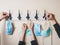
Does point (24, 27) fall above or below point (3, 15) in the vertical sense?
below

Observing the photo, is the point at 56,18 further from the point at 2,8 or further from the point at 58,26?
the point at 2,8

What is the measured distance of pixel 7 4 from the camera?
2434 mm

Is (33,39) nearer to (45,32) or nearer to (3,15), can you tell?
(45,32)

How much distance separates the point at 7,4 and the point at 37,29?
566mm

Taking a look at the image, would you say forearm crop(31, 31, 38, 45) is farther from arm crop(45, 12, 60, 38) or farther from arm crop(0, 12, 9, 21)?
arm crop(0, 12, 9, 21)

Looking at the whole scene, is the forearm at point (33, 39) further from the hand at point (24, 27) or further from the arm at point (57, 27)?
the arm at point (57, 27)

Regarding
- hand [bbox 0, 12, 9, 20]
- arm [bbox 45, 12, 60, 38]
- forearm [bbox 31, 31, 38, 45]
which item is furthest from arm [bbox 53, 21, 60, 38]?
hand [bbox 0, 12, 9, 20]

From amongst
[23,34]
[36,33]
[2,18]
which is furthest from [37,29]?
[2,18]

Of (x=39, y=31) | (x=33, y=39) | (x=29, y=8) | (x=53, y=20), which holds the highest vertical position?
(x=29, y=8)

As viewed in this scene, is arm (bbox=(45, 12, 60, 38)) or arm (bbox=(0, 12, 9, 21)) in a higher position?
arm (bbox=(0, 12, 9, 21))

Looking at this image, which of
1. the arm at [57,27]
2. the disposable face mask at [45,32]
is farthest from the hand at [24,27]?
the arm at [57,27]

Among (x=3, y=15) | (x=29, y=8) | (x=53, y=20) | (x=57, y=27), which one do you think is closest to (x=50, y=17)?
(x=53, y=20)

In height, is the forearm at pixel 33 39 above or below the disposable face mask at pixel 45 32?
below

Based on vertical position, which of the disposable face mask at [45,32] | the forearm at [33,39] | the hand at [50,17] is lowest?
the forearm at [33,39]
